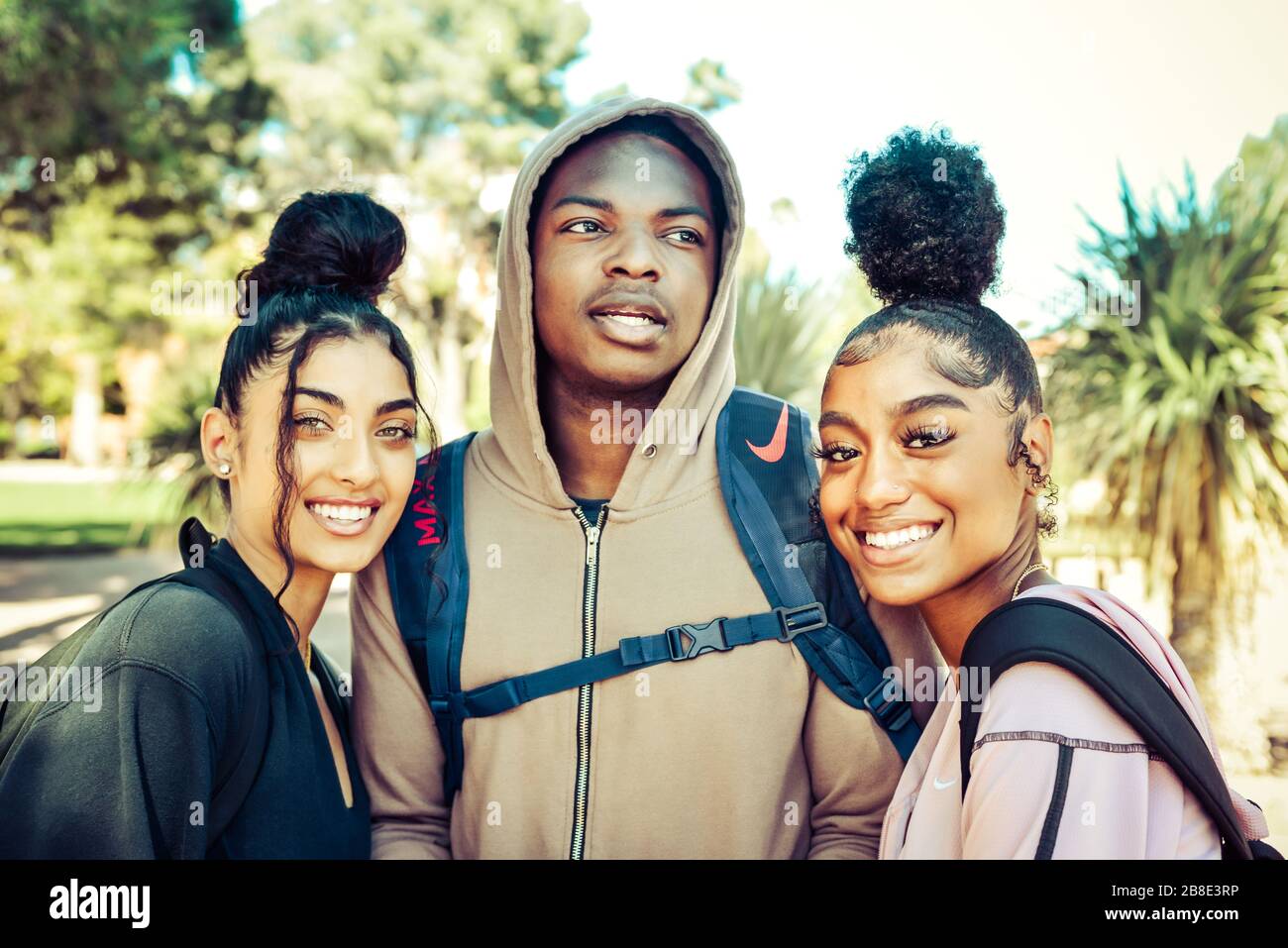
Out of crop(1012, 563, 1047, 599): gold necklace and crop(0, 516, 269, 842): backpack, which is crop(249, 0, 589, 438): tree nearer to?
crop(0, 516, 269, 842): backpack

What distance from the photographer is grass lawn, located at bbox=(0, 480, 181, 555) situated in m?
7.76

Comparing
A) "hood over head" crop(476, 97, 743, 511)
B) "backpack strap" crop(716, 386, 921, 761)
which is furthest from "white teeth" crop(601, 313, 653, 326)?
"backpack strap" crop(716, 386, 921, 761)

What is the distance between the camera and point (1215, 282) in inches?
219

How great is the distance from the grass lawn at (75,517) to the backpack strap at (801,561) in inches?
203

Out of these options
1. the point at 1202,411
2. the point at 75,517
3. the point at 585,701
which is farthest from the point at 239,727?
the point at 75,517

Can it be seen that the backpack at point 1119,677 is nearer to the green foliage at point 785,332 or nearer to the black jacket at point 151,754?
the black jacket at point 151,754

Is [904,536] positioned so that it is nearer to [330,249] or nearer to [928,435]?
[928,435]

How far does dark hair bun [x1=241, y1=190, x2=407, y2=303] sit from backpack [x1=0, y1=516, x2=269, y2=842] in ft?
2.42

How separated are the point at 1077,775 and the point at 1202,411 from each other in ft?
14.8

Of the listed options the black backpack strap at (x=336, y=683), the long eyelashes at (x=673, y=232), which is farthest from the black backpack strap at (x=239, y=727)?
the long eyelashes at (x=673, y=232)

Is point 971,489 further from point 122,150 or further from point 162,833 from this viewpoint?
point 122,150

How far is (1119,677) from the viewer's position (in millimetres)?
1713

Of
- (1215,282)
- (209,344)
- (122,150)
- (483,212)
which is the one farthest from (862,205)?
(209,344)

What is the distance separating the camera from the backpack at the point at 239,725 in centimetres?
195
